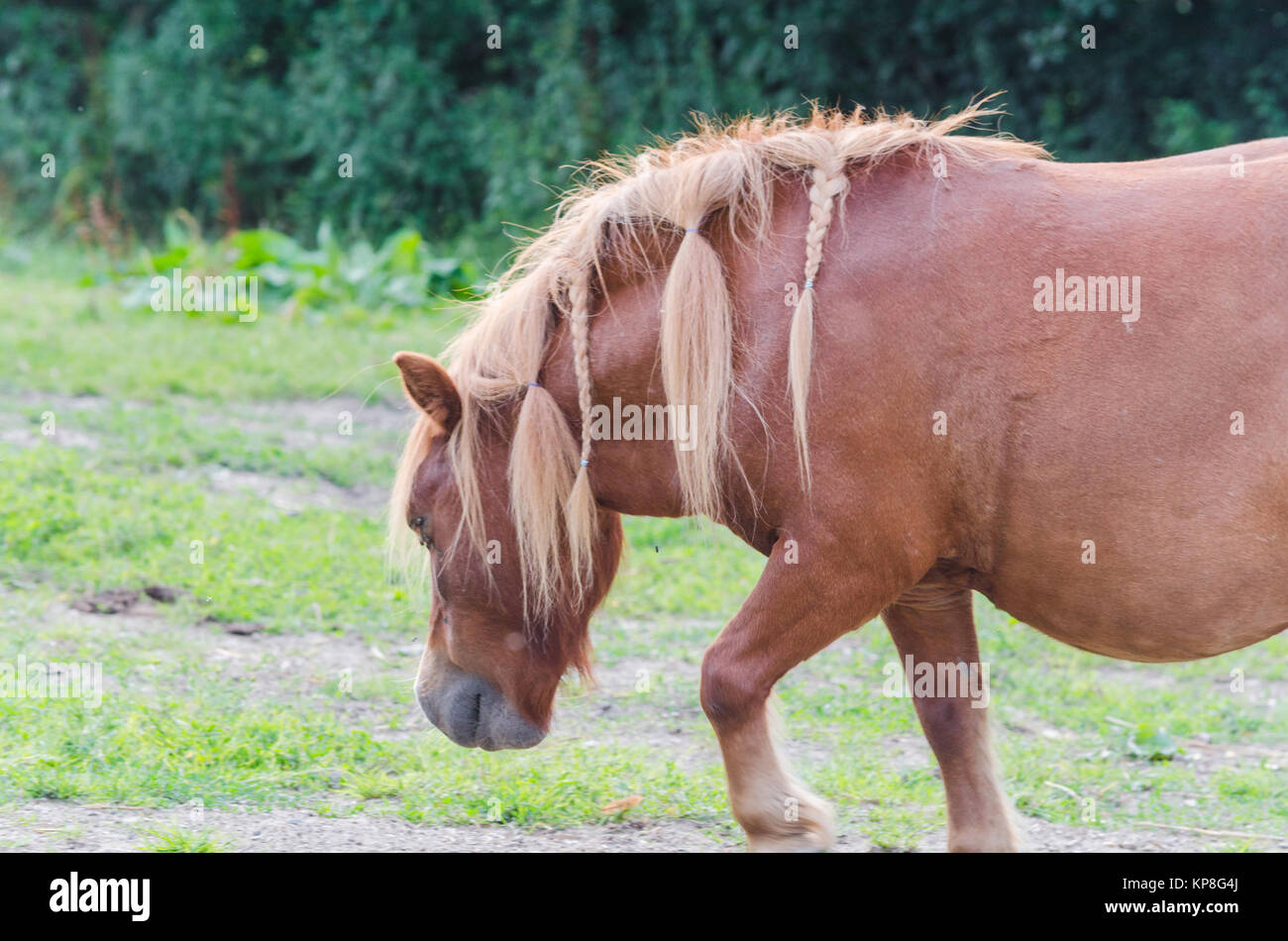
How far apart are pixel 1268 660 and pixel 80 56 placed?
15.2m

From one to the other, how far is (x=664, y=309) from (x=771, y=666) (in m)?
0.91

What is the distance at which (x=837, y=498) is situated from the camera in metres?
3.13

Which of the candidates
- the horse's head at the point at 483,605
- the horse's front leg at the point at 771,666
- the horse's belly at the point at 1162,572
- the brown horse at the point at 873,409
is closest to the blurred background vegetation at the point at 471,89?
Answer: the brown horse at the point at 873,409

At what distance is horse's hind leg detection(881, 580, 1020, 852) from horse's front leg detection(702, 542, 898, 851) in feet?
1.75

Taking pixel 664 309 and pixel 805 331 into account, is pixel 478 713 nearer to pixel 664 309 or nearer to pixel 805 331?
pixel 664 309

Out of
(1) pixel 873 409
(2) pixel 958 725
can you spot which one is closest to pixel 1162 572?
(1) pixel 873 409

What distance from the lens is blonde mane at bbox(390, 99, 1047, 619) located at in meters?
3.25

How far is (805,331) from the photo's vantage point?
315 centimetres

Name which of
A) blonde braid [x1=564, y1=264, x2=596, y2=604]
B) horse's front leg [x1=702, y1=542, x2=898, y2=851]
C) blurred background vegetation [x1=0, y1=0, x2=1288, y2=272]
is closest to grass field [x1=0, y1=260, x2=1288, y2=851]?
blonde braid [x1=564, y1=264, x2=596, y2=604]

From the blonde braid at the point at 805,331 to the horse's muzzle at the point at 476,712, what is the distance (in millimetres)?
1114

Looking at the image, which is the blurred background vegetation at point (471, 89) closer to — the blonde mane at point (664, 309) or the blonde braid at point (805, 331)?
the blonde mane at point (664, 309)

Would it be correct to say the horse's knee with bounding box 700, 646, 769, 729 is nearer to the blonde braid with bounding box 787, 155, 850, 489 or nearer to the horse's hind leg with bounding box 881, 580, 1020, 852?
the blonde braid with bounding box 787, 155, 850, 489
